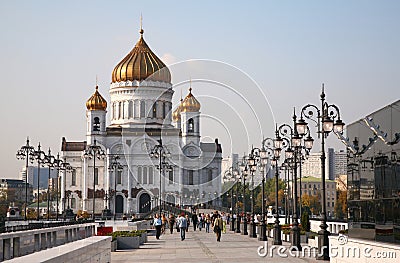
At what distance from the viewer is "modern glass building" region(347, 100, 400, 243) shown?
13.3m

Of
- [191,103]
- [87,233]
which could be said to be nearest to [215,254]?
[87,233]

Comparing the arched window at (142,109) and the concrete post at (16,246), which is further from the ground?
the arched window at (142,109)

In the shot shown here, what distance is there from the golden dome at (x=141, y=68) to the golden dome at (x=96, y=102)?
2935mm

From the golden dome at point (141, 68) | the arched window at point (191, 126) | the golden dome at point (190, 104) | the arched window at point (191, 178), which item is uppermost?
the golden dome at point (141, 68)

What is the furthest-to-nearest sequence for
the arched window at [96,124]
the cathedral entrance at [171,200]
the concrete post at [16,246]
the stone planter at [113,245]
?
the arched window at [96,124] → the cathedral entrance at [171,200] → the stone planter at [113,245] → the concrete post at [16,246]

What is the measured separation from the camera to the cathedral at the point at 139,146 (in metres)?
100

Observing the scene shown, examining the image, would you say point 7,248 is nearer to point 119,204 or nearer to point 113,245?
point 113,245

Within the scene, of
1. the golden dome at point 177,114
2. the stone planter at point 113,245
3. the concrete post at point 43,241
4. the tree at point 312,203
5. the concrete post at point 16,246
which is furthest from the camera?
the golden dome at point 177,114

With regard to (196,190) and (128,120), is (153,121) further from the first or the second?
(196,190)

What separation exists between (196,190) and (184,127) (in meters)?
8.59

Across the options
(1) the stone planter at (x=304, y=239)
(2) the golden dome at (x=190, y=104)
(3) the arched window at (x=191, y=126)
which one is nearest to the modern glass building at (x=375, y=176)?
(1) the stone planter at (x=304, y=239)

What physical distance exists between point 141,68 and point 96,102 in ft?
24.6

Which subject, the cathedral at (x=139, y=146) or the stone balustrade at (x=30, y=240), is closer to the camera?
the stone balustrade at (x=30, y=240)
